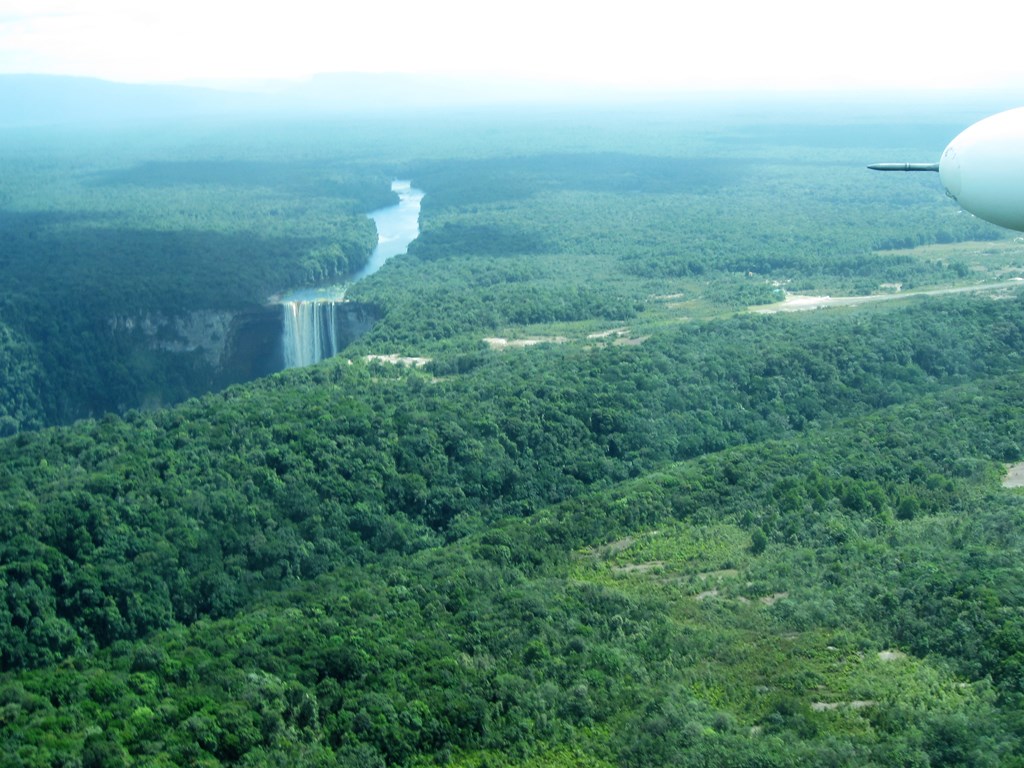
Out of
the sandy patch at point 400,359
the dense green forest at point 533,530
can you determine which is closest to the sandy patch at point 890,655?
the dense green forest at point 533,530

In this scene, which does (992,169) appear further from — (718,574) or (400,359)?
(400,359)

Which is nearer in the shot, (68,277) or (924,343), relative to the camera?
(924,343)

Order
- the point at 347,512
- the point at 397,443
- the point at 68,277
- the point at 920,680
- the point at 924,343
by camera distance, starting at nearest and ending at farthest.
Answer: the point at 920,680 → the point at 347,512 → the point at 397,443 → the point at 924,343 → the point at 68,277

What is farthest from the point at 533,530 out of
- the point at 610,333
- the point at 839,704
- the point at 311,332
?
the point at 311,332

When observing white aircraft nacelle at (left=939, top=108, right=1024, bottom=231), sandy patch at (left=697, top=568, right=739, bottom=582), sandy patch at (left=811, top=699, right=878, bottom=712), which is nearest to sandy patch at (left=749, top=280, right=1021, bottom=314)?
sandy patch at (left=697, top=568, right=739, bottom=582)

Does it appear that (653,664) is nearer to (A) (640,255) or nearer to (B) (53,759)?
(B) (53,759)

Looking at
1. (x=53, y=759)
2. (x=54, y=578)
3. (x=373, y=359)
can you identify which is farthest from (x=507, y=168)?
→ (x=53, y=759)
